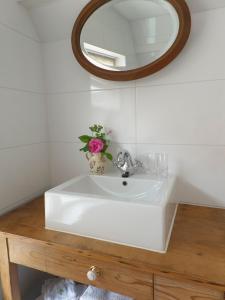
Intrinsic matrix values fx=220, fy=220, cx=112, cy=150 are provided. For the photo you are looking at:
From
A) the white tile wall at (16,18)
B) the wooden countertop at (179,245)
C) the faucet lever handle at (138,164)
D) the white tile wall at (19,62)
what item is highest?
the white tile wall at (16,18)

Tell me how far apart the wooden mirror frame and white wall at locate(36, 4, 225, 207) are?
0.06 m

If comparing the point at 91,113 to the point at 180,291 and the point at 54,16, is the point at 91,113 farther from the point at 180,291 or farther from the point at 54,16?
the point at 180,291

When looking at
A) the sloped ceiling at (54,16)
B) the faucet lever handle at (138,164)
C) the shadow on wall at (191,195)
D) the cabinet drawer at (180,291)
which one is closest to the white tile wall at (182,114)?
the faucet lever handle at (138,164)

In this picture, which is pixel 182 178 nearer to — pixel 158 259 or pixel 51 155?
pixel 158 259

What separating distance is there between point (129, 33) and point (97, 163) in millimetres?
669

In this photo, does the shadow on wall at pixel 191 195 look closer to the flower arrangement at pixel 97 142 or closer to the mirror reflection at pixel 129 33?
the flower arrangement at pixel 97 142

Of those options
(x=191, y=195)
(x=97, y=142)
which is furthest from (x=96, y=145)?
(x=191, y=195)

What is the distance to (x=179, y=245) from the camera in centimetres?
76

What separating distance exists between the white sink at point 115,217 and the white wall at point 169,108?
21cm

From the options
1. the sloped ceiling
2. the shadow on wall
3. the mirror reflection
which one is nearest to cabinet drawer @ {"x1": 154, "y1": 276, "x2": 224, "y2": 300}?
the shadow on wall

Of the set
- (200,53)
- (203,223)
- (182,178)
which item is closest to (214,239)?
(203,223)

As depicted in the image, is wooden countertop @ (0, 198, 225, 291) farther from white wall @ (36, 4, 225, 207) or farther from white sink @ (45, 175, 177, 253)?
white wall @ (36, 4, 225, 207)

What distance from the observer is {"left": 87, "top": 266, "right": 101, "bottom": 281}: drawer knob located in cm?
74

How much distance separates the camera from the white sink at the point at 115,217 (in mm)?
736
